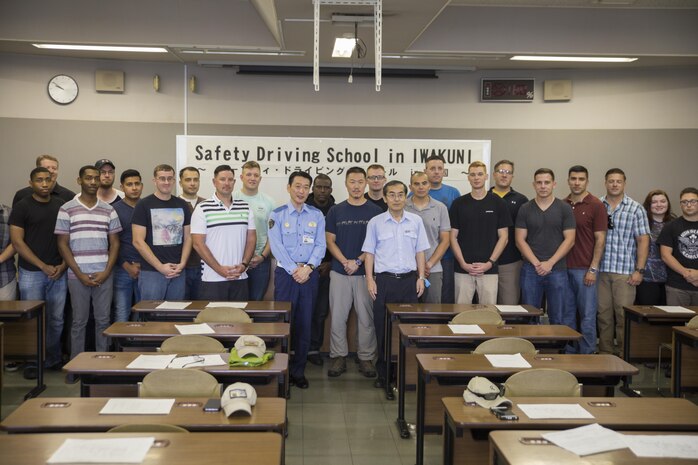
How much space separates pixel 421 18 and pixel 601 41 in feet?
7.99

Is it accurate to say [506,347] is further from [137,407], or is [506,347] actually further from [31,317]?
[31,317]

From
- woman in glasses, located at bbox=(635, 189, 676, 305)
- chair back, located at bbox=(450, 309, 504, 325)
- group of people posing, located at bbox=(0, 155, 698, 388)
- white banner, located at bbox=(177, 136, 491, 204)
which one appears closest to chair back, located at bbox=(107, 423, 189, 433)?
chair back, located at bbox=(450, 309, 504, 325)

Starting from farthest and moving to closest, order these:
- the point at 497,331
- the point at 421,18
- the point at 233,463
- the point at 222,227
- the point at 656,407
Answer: the point at 421,18, the point at 222,227, the point at 497,331, the point at 656,407, the point at 233,463

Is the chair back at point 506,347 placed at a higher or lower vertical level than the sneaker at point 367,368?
higher

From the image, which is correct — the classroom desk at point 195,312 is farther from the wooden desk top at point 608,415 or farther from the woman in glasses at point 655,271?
the woman in glasses at point 655,271

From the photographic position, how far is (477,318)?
4.43m

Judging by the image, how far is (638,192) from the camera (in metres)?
8.11

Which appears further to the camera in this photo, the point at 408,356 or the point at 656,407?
the point at 408,356

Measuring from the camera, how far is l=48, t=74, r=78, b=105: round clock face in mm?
7625

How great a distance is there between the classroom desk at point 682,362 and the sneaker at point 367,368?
7.71 feet

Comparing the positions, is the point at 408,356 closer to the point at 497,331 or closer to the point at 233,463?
the point at 497,331

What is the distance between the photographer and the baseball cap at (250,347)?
3.21 metres

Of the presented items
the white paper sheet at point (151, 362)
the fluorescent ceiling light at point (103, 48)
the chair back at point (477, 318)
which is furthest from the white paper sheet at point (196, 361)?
the fluorescent ceiling light at point (103, 48)

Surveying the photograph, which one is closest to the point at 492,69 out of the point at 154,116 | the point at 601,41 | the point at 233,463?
the point at 601,41
